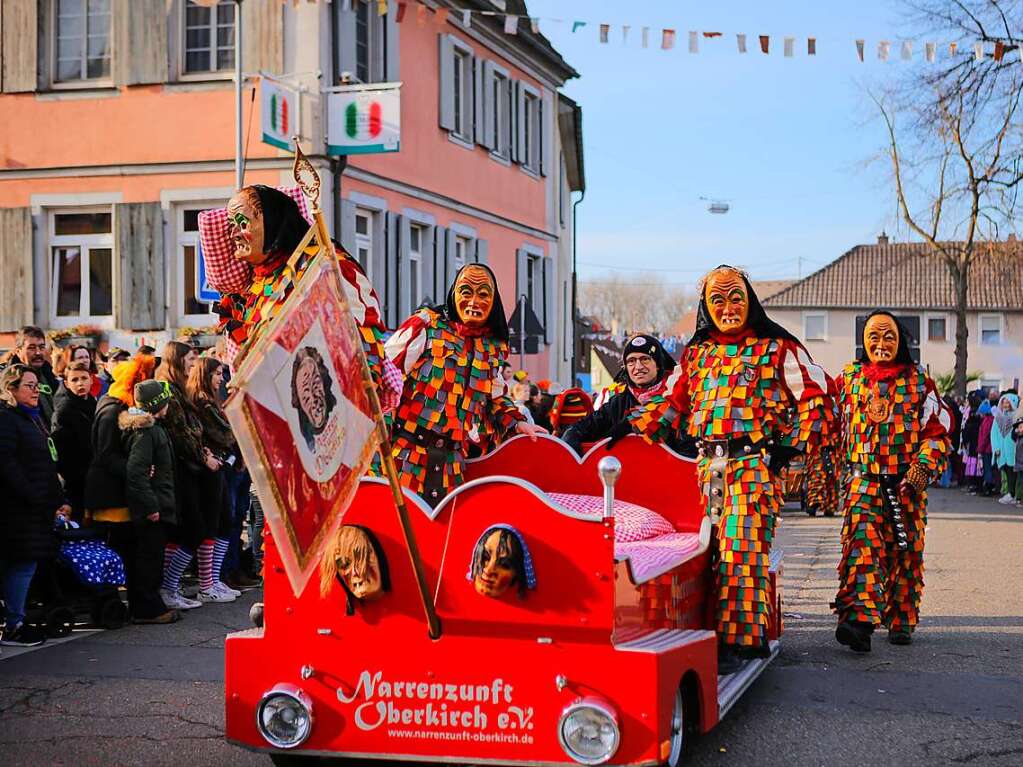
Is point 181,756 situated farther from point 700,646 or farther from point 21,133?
point 21,133

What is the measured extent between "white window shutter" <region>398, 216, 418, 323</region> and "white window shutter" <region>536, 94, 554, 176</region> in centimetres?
749

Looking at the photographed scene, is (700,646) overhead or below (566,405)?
below

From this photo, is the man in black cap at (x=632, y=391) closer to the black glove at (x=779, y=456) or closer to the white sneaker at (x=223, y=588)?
the black glove at (x=779, y=456)

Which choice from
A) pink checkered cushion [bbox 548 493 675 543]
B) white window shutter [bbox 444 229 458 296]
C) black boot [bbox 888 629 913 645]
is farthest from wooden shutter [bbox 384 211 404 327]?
pink checkered cushion [bbox 548 493 675 543]

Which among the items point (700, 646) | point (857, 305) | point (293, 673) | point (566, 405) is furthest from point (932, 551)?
point (857, 305)

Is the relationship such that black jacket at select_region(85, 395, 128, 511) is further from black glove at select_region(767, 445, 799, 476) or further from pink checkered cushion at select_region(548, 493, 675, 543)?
black glove at select_region(767, 445, 799, 476)

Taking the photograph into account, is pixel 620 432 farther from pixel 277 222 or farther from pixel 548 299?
pixel 548 299

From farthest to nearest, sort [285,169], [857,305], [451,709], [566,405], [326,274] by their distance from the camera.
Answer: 1. [857,305]
2. [285,169]
3. [566,405]
4. [451,709]
5. [326,274]

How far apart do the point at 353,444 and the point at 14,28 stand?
1689 centimetres

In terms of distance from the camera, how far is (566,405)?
9.23 metres

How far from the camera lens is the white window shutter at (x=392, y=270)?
21.5 metres

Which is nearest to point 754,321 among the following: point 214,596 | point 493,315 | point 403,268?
point 493,315

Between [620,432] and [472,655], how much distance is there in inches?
105

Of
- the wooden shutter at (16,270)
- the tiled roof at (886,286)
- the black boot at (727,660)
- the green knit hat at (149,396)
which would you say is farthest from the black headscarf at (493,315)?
the tiled roof at (886,286)
